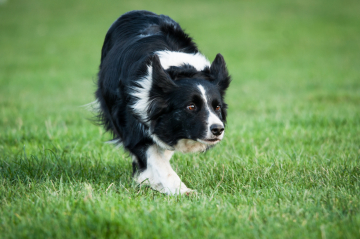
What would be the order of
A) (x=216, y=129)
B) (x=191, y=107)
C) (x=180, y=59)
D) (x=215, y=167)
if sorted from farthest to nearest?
(x=215, y=167) < (x=180, y=59) < (x=191, y=107) < (x=216, y=129)

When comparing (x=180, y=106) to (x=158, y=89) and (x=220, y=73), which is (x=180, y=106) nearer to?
(x=158, y=89)

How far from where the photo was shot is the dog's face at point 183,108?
3350 mm

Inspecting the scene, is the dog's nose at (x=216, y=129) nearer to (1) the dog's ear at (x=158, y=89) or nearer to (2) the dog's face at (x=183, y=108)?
(2) the dog's face at (x=183, y=108)

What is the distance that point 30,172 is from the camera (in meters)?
3.91

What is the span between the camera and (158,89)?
3.47m

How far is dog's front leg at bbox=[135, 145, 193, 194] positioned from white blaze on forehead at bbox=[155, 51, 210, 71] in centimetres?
86

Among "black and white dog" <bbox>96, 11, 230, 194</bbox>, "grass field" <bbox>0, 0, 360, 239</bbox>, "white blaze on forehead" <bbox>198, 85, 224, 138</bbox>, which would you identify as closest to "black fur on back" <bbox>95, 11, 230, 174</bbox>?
"black and white dog" <bbox>96, 11, 230, 194</bbox>

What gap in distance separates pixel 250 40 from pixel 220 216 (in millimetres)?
19520

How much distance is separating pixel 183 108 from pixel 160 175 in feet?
2.27

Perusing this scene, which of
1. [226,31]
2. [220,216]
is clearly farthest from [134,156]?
[226,31]

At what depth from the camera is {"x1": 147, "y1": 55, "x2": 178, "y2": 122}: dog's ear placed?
11.1 ft

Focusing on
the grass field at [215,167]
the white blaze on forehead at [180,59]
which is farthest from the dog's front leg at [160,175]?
the white blaze on forehead at [180,59]

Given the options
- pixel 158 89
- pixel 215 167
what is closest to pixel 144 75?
pixel 158 89

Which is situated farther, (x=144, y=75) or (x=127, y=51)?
(x=127, y=51)
